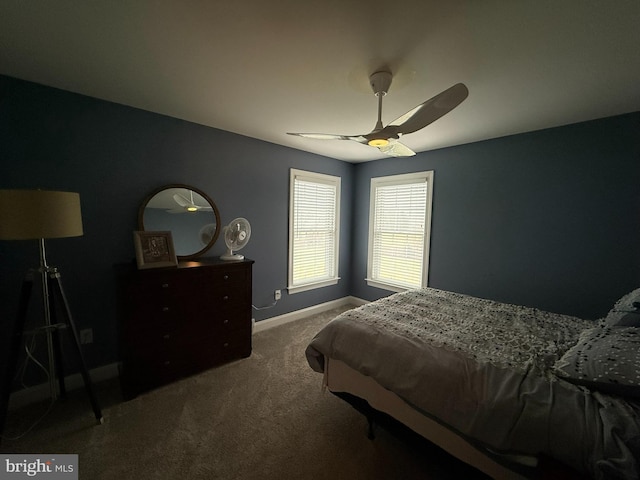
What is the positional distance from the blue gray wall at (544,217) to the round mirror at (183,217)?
275 cm

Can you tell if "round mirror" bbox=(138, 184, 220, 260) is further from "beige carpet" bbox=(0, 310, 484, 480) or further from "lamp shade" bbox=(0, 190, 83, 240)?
"beige carpet" bbox=(0, 310, 484, 480)

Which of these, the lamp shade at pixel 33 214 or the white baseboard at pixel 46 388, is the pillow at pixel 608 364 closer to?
the lamp shade at pixel 33 214

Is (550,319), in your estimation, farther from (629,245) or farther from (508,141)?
(508,141)

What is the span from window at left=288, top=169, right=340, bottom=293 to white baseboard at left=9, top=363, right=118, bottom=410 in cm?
194

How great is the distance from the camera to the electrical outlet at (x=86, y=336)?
2057 mm

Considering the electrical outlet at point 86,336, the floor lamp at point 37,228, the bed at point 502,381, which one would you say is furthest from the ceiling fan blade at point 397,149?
the electrical outlet at point 86,336

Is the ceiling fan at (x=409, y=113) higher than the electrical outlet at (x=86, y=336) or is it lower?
higher

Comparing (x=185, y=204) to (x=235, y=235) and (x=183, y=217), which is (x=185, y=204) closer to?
(x=183, y=217)

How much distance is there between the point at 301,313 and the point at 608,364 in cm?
296

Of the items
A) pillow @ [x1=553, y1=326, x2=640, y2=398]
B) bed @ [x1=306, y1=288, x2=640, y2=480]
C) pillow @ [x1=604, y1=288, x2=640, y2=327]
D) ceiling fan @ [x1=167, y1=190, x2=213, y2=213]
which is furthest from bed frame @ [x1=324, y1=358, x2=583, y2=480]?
ceiling fan @ [x1=167, y1=190, x2=213, y2=213]

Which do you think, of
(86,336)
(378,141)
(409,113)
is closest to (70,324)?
(86,336)

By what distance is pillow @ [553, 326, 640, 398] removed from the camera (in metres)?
1.00

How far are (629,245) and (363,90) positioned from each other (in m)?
2.58

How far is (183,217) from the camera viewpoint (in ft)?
8.14
